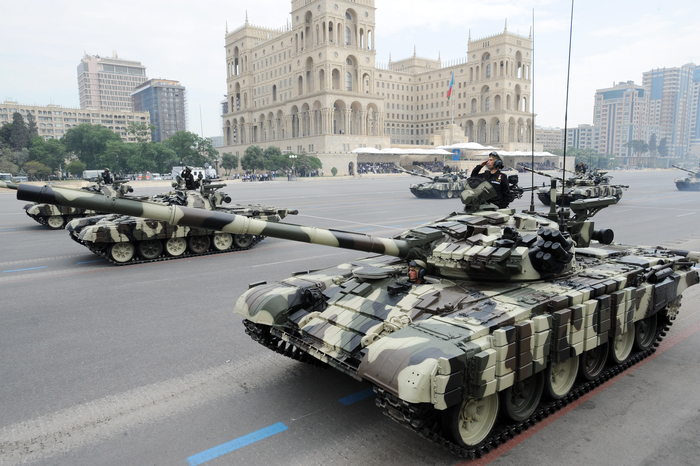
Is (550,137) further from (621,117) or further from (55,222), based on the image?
(55,222)

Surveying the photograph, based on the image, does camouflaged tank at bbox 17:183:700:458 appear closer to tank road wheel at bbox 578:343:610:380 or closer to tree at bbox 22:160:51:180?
tank road wheel at bbox 578:343:610:380

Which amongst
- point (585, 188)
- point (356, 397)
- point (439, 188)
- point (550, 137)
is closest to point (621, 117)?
point (550, 137)

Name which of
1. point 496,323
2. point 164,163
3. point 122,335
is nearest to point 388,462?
point 496,323

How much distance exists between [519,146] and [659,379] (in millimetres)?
107021

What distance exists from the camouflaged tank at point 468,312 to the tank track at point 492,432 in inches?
0.6

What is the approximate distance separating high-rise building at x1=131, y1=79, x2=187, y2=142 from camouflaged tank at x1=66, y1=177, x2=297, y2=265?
524 ft

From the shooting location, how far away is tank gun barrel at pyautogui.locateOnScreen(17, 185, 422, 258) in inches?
179

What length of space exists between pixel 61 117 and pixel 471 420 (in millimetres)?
162990

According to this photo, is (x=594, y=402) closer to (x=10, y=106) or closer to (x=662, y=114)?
(x=662, y=114)

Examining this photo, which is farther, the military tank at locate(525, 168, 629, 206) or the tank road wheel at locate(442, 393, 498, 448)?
the military tank at locate(525, 168, 629, 206)

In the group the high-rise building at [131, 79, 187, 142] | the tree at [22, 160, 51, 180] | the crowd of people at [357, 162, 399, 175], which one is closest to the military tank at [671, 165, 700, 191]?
the crowd of people at [357, 162, 399, 175]

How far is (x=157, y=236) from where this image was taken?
14406mm

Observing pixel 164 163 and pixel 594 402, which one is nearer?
pixel 594 402

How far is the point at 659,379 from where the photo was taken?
652 cm
